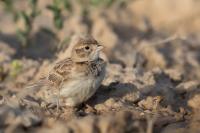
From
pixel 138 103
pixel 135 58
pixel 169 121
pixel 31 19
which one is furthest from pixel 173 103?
pixel 31 19

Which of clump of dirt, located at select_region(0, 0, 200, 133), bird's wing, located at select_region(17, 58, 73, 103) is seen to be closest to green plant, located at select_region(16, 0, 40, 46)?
clump of dirt, located at select_region(0, 0, 200, 133)

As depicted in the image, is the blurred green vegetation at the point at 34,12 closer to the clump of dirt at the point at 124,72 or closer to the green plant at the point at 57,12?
the green plant at the point at 57,12

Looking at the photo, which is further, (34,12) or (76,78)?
(34,12)

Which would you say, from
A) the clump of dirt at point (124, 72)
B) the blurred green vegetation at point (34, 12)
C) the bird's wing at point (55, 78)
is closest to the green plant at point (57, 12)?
the blurred green vegetation at point (34, 12)

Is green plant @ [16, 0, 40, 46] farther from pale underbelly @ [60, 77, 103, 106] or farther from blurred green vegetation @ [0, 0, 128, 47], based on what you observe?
pale underbelly @ [60, 77, 103, 106]

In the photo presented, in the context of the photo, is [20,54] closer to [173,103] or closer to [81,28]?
[81,28]

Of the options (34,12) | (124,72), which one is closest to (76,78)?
(124,72)

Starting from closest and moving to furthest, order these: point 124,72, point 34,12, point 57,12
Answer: point 124,72 < point 34,12 < point 57,12

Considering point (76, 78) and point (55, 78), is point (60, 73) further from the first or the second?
point (76, 78)
